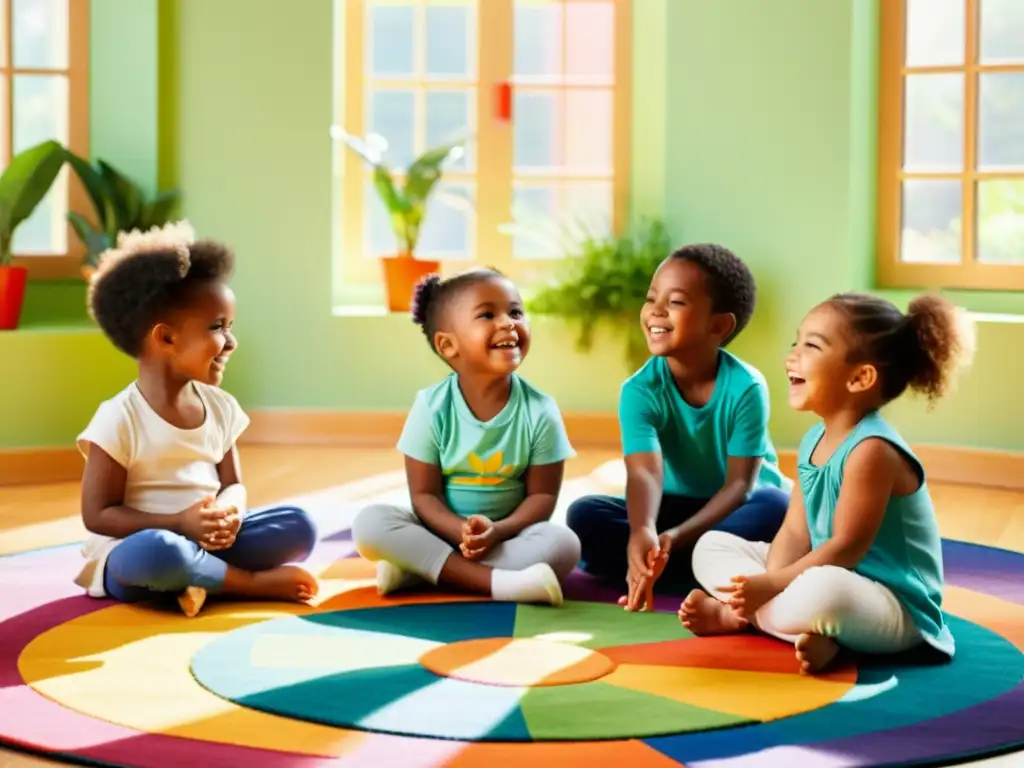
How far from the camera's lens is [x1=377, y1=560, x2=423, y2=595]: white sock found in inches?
117

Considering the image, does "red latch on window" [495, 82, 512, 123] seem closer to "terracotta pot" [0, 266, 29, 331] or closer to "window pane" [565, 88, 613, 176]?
"window pane" [565, 88, 613, 176]

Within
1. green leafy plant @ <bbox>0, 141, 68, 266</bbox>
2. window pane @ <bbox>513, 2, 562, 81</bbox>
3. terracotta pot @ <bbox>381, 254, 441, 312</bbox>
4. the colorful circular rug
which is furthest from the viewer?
window pane @ <bbox>513, 2, 562, 81</bbox>

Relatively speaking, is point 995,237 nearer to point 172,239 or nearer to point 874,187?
point 874,187

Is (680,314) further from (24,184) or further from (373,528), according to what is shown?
(24,184)

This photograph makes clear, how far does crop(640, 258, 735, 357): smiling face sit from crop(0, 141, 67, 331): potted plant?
2.29 metres

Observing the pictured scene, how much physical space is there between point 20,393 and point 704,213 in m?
2.16

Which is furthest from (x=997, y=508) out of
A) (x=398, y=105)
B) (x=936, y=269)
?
(x=398, y=105)

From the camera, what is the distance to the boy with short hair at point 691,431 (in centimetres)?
306

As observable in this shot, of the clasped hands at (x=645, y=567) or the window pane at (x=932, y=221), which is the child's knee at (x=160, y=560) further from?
the window pane at (x=932, y=221)

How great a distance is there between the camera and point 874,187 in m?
5.02

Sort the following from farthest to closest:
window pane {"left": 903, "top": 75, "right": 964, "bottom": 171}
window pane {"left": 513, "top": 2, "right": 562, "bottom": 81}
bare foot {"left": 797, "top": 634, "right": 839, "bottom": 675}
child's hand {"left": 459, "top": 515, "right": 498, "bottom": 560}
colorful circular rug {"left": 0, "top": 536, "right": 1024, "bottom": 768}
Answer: window pane {"left": 513, "top": 2, "right": 562, "bottom": 81}, window pane {"left": 903, "top": 75, "right": 964, "bottom": 171}, child's hand {"left": 459, "top": 515, "right": 498, "bottom": 560}, bare foot {"left": 797, "top": 634, "right": 839, "bottom": 675}, colorful circular rug {"left": 0, "top": 536, "right": 1024, "bottom": 768}

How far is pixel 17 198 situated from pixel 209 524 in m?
2.14

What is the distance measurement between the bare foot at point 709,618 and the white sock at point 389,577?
59 cm

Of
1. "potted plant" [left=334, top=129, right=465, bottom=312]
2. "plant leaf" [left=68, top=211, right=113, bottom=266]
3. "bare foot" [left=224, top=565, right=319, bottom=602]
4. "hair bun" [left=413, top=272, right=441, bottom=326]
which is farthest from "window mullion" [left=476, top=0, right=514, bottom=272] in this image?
"bare foot" [left=224, top=565, right=319, bottom=602]
